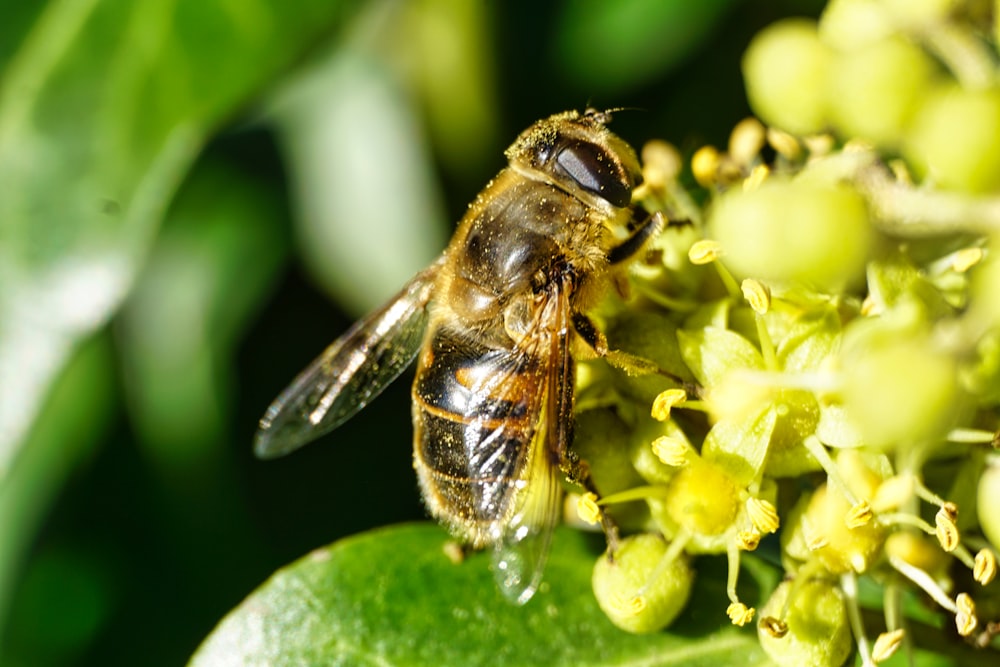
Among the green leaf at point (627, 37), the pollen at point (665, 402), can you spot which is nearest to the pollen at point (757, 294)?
the pollen at point (665, 402)

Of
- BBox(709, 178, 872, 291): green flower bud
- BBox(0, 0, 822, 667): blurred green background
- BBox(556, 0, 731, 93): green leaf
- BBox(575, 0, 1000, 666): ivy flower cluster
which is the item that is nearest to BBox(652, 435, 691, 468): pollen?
BBox(575, 0, 1000, 666): ivy flower cluster

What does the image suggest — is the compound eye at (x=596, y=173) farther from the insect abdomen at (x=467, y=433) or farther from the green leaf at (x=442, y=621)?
the green leaf at (x=442, y=621)

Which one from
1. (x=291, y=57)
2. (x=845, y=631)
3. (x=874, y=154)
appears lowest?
(x=845, y=631)

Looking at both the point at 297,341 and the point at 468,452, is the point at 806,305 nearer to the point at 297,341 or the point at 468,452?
the point at 468,452

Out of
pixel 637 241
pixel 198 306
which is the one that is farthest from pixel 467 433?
pixel 198 306

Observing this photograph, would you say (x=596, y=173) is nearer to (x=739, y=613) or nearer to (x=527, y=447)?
(x=527, y=447)

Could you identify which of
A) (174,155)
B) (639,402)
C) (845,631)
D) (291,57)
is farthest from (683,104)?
(845,631)

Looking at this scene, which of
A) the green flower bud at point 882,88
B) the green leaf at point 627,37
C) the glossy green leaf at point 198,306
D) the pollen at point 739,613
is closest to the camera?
the green flower bud at point 882,88
